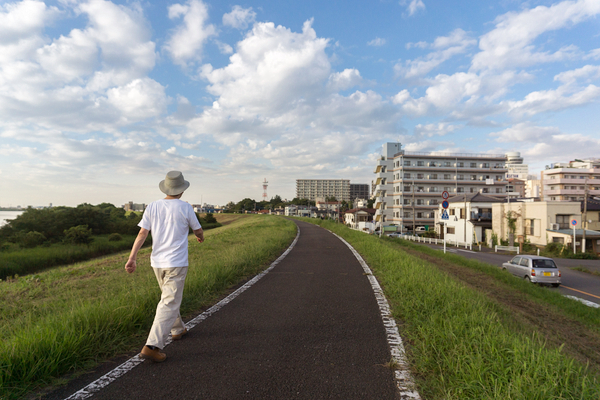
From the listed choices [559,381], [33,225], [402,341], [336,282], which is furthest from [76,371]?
[33,225]

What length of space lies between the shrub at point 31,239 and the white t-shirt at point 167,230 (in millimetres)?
33792

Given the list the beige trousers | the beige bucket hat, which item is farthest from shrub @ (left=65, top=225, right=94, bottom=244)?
the beige trousers

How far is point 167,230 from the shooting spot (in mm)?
3477

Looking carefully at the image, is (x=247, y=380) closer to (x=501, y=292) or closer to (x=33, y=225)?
(x=501, y=292)

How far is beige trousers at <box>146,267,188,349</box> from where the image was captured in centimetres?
307

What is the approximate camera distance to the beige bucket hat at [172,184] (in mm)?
3666

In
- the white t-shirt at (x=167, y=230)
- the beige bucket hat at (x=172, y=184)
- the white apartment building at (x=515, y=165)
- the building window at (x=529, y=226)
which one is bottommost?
the building window at (x=529, y=226)

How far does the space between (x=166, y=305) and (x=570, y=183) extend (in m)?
79.5

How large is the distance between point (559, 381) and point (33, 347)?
177 inches

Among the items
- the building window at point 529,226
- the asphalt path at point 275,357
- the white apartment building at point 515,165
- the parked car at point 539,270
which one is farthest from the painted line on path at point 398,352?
the white apartment building at point 515,165

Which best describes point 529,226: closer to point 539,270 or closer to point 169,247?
point 539,270

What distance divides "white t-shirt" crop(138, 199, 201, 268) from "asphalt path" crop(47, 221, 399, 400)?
3.25 feet

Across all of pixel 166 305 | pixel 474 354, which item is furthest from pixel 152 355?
pixel 474 354

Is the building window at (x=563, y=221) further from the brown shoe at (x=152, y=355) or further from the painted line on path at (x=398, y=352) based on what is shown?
the brown shoe at (x=152, y=355)
